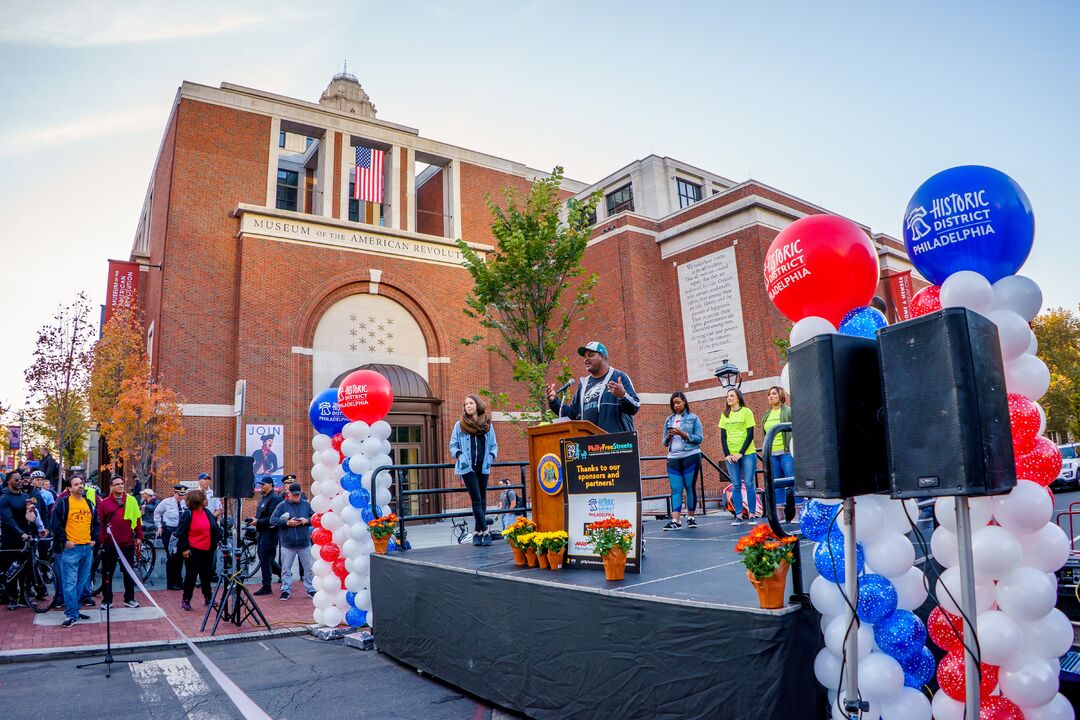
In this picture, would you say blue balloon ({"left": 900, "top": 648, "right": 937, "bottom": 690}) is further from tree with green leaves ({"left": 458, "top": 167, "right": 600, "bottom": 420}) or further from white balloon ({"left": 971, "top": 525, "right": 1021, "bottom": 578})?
tree with green leaves ({"left": 458, "top": 167, "right": 600, "bottom": 420})

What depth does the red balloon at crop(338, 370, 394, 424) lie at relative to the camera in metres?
8.84

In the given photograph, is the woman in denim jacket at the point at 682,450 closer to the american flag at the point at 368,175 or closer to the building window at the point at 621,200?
the american flag at the point at 368,175

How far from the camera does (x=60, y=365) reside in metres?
22.8

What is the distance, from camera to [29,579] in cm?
1088

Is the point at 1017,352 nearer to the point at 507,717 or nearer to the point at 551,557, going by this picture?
the point at 551,557

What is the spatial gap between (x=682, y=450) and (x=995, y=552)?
5.06 m

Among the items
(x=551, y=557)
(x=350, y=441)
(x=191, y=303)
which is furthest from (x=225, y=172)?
(x=551, y=557)

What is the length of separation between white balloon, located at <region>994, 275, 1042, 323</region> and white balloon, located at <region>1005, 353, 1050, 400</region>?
0.21 metres

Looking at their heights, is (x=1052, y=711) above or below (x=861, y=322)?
below

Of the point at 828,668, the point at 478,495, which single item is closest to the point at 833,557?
the point at 828,668

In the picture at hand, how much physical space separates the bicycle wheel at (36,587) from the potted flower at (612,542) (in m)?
10.1

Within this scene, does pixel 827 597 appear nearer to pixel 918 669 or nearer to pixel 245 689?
pixel 918 669

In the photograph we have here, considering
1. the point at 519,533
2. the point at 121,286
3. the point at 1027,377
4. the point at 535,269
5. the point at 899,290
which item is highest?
the point at 899,290

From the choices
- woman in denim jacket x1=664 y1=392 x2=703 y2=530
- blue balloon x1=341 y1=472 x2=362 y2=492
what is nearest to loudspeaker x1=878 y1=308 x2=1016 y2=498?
woman in denim jacket x1=664 y1=392 x2=703 y2=530
